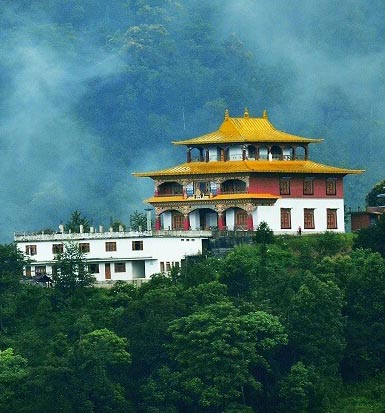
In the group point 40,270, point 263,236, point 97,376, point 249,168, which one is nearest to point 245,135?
point 249,168

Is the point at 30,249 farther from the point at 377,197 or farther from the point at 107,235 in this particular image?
the point at 377,197

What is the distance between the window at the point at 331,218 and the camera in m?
152

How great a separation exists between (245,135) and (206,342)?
81.8ft

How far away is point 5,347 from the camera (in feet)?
434

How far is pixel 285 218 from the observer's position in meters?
150

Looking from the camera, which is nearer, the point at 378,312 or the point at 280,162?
the point at 378,312

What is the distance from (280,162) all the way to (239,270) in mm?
15671

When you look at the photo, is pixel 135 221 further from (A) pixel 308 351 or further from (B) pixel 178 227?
(A) pixel 308 351

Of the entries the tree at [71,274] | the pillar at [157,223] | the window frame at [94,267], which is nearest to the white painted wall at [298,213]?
the pillar at [157,223]

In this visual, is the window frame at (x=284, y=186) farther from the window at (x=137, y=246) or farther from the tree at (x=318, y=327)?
the tree at (x=318, y=327)

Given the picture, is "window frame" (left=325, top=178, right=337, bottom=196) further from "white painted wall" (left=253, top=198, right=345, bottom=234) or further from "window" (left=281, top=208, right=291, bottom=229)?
"window" (left=281, top=208, right=291, bottom=229)

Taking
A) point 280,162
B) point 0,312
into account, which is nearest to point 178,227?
point 280,162

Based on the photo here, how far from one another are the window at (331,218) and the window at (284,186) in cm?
287

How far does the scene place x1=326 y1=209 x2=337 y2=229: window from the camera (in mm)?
151875
